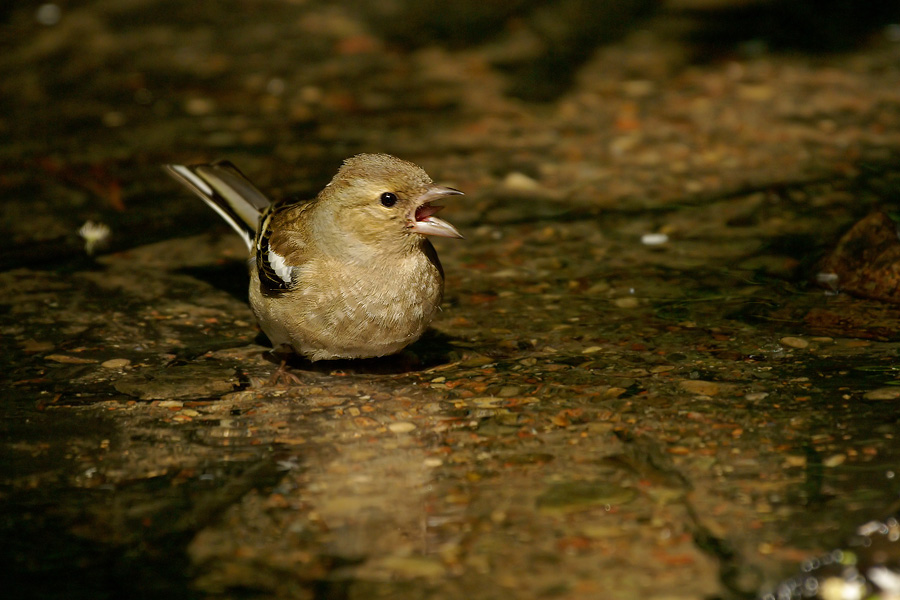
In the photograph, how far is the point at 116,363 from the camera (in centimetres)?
471

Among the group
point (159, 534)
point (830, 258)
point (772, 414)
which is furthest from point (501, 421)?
point (830, 258)

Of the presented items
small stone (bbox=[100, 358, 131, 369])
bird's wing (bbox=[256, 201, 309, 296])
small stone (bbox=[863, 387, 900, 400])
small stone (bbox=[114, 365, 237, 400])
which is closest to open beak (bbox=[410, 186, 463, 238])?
bird's wing (bbox=[256, 201, 309, 296])

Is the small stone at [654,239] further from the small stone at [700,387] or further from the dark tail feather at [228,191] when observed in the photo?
the dark tail feather at [228,191]

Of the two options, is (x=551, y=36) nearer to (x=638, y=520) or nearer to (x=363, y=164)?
(x=363, y=164)

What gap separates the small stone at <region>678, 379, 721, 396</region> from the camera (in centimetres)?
420

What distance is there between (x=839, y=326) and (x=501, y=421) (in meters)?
1.88

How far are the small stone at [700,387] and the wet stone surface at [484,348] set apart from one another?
5 centimetres

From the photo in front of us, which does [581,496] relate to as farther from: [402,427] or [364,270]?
[364,270]

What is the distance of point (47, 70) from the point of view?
30.0ft

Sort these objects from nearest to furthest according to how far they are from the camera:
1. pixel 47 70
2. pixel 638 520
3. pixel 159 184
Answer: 1. pixel 638 520
2. pixel 159 184
3. pixel 47 70

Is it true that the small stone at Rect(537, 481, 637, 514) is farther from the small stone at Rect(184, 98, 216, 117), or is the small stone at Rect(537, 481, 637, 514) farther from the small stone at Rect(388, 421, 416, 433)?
the small stone at Rect(184, 98, 216, 117)

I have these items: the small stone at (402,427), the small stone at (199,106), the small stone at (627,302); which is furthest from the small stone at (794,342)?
the small stone at (199,106)

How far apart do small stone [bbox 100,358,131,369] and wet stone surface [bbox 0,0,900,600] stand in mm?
45

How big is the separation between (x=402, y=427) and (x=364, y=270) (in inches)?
28.8
